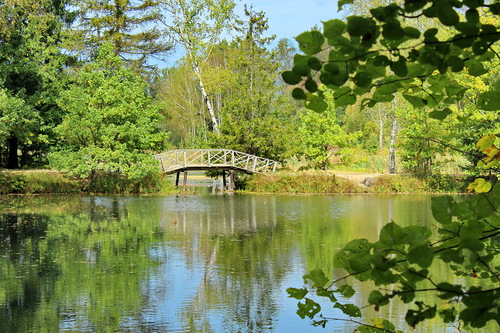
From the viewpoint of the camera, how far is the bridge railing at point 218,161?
86.7 ft

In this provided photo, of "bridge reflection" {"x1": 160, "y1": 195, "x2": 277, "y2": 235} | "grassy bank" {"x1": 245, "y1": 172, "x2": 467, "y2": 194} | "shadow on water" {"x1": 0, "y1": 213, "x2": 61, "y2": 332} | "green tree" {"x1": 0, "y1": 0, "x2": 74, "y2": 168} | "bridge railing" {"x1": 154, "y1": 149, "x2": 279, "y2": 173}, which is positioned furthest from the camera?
"bridge railing" {"x1": 154, "y1": 149, "x2": 279, "y2": 173}

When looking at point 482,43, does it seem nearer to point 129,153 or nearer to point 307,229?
point 307,229

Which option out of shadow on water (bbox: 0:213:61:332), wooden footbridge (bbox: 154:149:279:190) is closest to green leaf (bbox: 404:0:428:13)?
shadow on water (bbox: 0:213:61:332)

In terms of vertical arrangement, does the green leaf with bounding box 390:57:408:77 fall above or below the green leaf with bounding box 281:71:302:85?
above

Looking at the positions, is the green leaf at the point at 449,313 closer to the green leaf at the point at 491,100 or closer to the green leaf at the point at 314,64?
the green leaf at the point at 491,100

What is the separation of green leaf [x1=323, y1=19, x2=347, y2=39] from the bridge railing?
24.7 metres

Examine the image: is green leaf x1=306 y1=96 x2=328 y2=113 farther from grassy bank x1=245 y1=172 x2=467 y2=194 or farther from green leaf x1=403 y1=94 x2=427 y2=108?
grassy bank x1=245 y1=172 x2=467 y2=194

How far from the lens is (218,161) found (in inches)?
1108

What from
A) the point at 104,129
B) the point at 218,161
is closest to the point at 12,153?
the point at 104,129

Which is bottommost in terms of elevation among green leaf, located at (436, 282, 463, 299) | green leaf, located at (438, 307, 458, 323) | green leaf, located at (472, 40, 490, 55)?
green leaf, located at (438, 307, 458, 323)

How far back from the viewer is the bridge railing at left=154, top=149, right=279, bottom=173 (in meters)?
26.4

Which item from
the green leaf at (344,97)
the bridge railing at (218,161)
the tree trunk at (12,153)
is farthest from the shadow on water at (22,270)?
the tree trunk at (12,153)

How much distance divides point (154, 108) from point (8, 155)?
8331 mm

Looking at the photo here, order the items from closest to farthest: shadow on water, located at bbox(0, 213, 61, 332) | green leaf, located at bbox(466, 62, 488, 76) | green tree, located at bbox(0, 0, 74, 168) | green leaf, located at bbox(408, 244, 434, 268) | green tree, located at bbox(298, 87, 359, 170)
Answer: green leaf, located at bbox(408, 244, 434, 268), green leaf, located at bbox(466, 62, 488, 76), shadow on water, located at bbox(0, 213, 61, 332), green tree, located at bbox(0, 0, 74, 168), green tree, located at bbox(298, 87, 359, 170)
